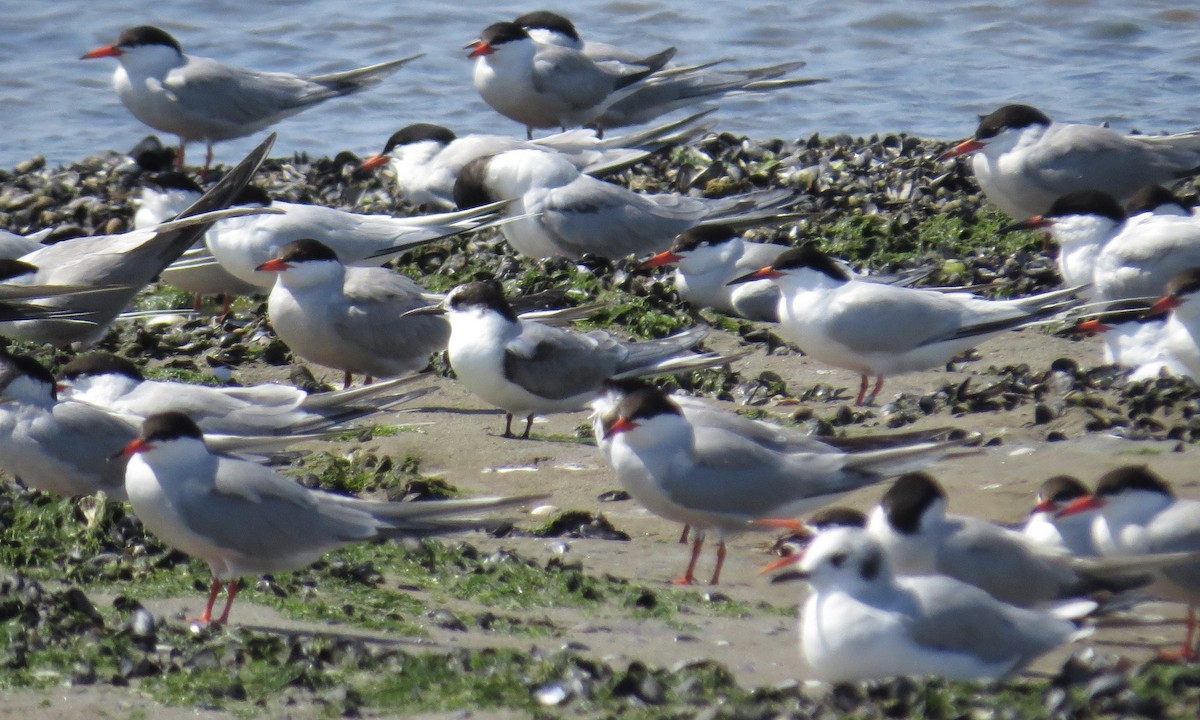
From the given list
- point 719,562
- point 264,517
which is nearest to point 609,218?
point 719,562

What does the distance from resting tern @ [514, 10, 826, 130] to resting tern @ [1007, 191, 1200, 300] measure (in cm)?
397

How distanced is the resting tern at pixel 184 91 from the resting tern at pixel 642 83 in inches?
71.8

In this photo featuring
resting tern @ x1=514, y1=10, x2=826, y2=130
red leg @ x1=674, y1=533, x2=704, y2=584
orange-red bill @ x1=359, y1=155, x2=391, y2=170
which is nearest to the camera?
red leg @ x1=674, y1=533, x2=704, y2=584

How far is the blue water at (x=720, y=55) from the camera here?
1220 cm

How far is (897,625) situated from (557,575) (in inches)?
46.8

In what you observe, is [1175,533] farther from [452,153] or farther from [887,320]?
[452,153]

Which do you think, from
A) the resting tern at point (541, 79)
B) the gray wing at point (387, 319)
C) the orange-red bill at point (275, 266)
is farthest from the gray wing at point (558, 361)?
the resting tern at point (541, 79)

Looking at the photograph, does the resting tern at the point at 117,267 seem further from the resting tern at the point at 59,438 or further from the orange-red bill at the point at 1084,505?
the orange-red bill at the point at 1084,505

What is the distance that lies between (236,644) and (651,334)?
11.6 ft

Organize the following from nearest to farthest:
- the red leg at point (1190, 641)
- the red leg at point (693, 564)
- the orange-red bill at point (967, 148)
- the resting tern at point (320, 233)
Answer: the red leg at point (1190, 641), the red leg at point (693, 564), the resting tern at point (320, 233), the orange-red bill at point (967, 148)

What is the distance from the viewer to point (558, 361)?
5.87 m

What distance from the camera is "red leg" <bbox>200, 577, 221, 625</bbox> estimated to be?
13.1ft

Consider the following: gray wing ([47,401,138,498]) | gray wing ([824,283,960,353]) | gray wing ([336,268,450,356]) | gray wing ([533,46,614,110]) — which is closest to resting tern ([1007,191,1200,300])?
gray wing ([824,283,960,353])

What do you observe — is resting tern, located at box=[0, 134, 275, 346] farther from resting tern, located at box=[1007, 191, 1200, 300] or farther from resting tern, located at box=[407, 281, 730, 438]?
resting tern, located at box=[1007, 191, 1200, 300]
